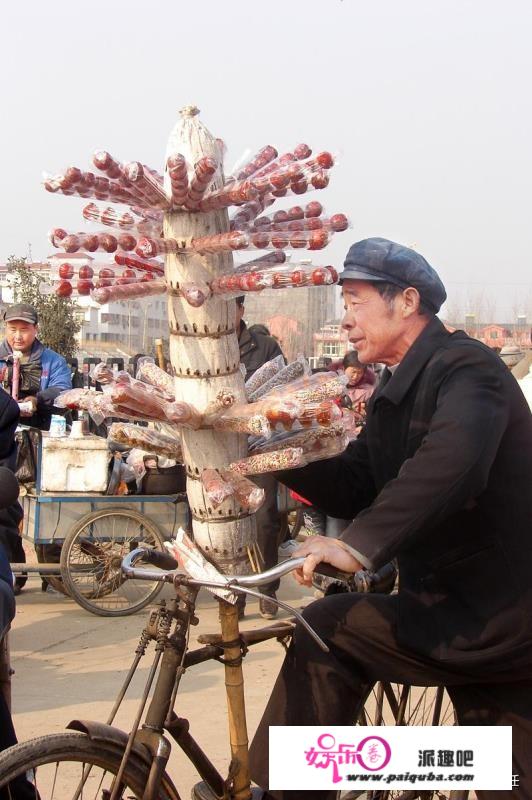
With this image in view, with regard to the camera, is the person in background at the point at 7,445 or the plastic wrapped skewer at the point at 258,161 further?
the person in background at the point at 7,445

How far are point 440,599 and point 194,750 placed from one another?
745mm

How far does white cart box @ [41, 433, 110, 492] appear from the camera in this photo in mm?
7011

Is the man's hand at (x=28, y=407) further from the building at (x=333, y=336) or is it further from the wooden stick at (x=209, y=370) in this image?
the wooden stick at (x=209, y=370)

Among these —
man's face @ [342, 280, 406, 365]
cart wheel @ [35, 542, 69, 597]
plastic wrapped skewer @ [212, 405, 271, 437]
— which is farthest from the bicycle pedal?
cart wheel @ [35, 542, 69, 597]

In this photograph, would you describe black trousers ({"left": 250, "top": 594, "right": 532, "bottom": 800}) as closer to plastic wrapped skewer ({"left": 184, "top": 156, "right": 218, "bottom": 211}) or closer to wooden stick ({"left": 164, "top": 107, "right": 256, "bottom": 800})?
wooden stick ({"left": 164, "top": 107, "right": 256, "bottom": 800})

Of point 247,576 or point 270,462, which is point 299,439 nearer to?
point 270,462

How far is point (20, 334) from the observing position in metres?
7.52

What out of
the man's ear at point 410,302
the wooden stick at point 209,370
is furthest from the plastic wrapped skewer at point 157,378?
the man's ear at point 410,302

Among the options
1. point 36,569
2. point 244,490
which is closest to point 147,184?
point 244,490

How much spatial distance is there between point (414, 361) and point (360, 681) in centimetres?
89

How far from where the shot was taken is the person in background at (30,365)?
7.45m

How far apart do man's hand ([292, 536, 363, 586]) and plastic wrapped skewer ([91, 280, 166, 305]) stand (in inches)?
31.1

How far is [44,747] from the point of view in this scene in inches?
95.2

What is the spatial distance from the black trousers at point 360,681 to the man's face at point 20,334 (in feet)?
16.8
